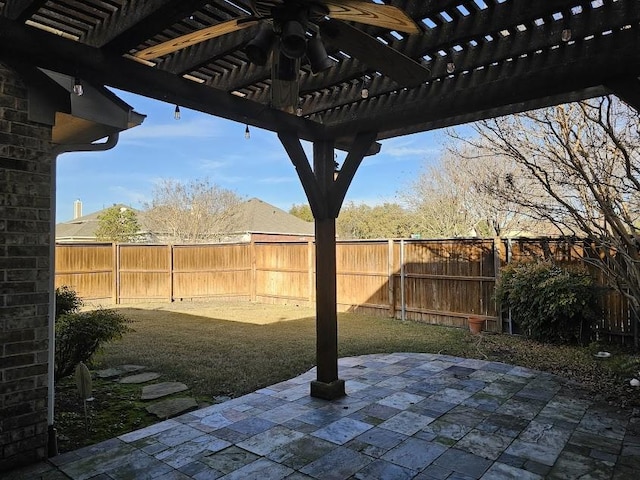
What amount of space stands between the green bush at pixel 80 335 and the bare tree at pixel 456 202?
11.4 meters

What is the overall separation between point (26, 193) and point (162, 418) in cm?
206

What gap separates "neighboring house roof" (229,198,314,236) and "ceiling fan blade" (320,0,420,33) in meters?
20.3

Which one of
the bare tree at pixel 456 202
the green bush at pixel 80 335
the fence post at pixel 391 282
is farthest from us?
the bare tree at pixel 456 202

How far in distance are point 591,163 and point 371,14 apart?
426cm

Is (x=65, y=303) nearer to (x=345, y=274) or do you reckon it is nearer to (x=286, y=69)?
(x=286, y=69)

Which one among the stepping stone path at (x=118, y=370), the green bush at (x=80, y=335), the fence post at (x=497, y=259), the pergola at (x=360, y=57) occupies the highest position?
the pergola at (x=360, y=57)

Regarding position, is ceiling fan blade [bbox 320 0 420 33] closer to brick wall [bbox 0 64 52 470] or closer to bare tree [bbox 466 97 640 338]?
brick wall [bbox 0 64 52 470]

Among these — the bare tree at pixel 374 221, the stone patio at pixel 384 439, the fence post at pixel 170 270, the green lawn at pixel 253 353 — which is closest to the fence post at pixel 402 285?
the green lawn at pixel 253 353

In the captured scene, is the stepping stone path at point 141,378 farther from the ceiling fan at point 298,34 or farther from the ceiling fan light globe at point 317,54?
the ceiling fan light globe at point 317,54

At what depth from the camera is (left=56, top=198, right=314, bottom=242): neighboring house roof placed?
74.6 ft

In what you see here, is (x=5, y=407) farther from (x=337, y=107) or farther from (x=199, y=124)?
(x=199, y=124)

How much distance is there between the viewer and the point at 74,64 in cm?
225

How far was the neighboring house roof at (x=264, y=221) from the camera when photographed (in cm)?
2277

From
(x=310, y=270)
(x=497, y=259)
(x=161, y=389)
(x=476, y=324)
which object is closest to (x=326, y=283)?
(x=161, y=389)
